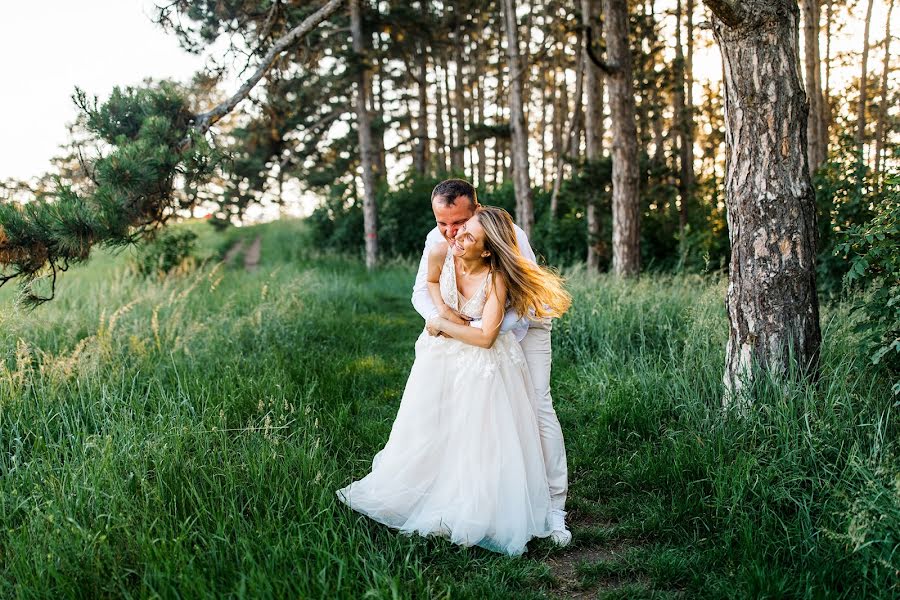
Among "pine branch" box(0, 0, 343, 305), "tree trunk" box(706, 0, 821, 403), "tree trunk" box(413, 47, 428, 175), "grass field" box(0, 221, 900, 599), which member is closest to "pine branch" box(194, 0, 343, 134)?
"pine branch" box(0, 0, 343, 305)

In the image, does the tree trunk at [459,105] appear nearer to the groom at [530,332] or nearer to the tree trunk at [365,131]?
the tree trunk at [365,131]

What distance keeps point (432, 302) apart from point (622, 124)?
7.27 metres

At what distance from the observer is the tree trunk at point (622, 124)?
9.88 m

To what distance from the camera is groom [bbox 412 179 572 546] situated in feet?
11.8

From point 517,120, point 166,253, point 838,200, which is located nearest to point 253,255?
point 166,253

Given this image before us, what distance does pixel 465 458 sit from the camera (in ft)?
11.6

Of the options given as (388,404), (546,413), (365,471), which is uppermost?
(546,413)

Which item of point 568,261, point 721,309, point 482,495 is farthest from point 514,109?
point 482,495

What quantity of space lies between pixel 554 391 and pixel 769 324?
2282mm

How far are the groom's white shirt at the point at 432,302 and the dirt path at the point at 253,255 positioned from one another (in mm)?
18290

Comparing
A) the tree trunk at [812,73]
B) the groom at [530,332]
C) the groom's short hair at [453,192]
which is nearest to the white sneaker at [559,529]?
the groom at [530,332]

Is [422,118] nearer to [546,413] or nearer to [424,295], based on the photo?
[424,295]

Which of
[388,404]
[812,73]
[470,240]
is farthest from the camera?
[812,73]

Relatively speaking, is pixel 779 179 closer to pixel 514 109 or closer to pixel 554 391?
pixel 554 391
